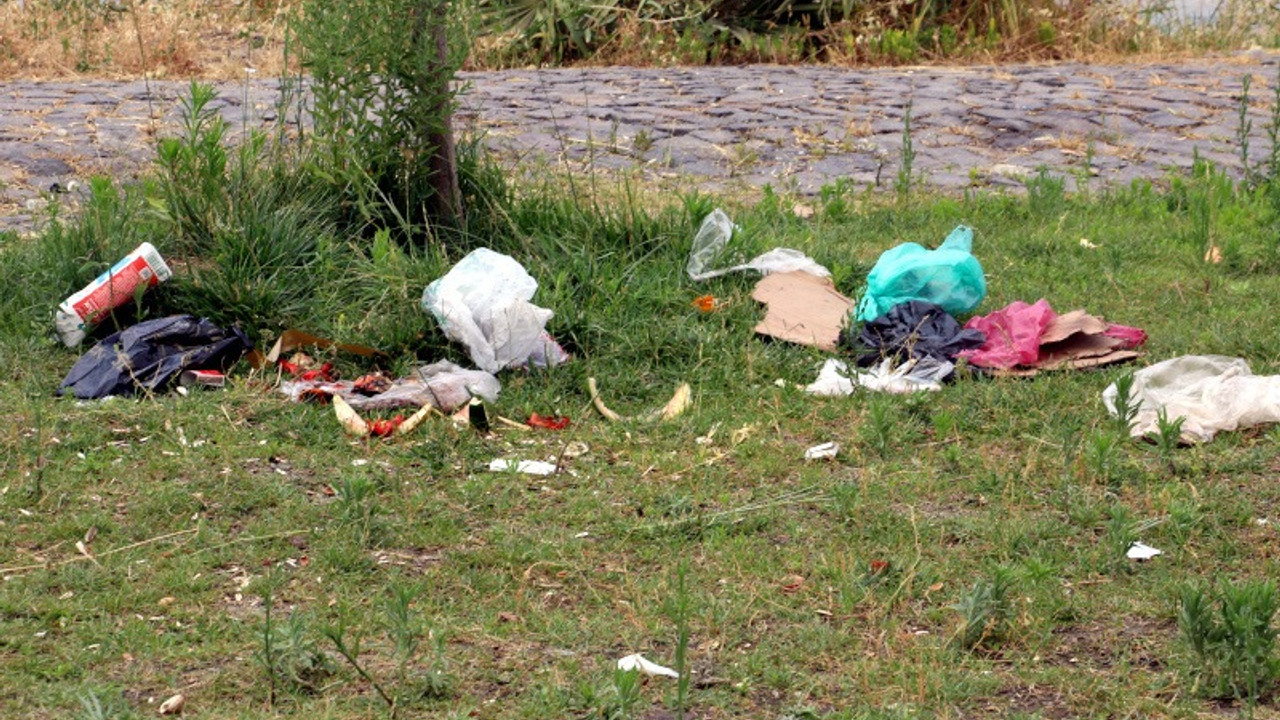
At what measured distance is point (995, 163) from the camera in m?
8.09

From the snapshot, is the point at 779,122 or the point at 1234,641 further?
the point at 779,122

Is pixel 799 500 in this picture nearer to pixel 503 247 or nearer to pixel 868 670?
pixel 868 670

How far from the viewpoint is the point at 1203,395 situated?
4.56 metres

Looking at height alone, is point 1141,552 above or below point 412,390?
below

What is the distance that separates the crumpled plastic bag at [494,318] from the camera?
4.91m

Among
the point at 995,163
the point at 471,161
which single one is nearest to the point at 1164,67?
the point at 995,163

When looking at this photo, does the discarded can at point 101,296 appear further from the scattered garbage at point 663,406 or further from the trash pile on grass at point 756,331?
the scattered garbage at point 663,406

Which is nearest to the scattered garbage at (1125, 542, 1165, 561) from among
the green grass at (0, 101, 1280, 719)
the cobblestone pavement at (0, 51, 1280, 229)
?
the green grass at (0, 101, 1280, 719)

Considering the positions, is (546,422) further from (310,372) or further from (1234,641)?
(1234,641)

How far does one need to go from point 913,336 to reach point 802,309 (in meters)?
0.47

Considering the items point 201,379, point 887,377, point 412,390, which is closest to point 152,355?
point 201,379

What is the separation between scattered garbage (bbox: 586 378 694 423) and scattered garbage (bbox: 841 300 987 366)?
2.30 ft

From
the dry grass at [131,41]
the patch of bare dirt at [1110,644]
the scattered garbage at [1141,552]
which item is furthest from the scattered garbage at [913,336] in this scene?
the dry grass at [131,41]

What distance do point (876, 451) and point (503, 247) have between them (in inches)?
73.8
